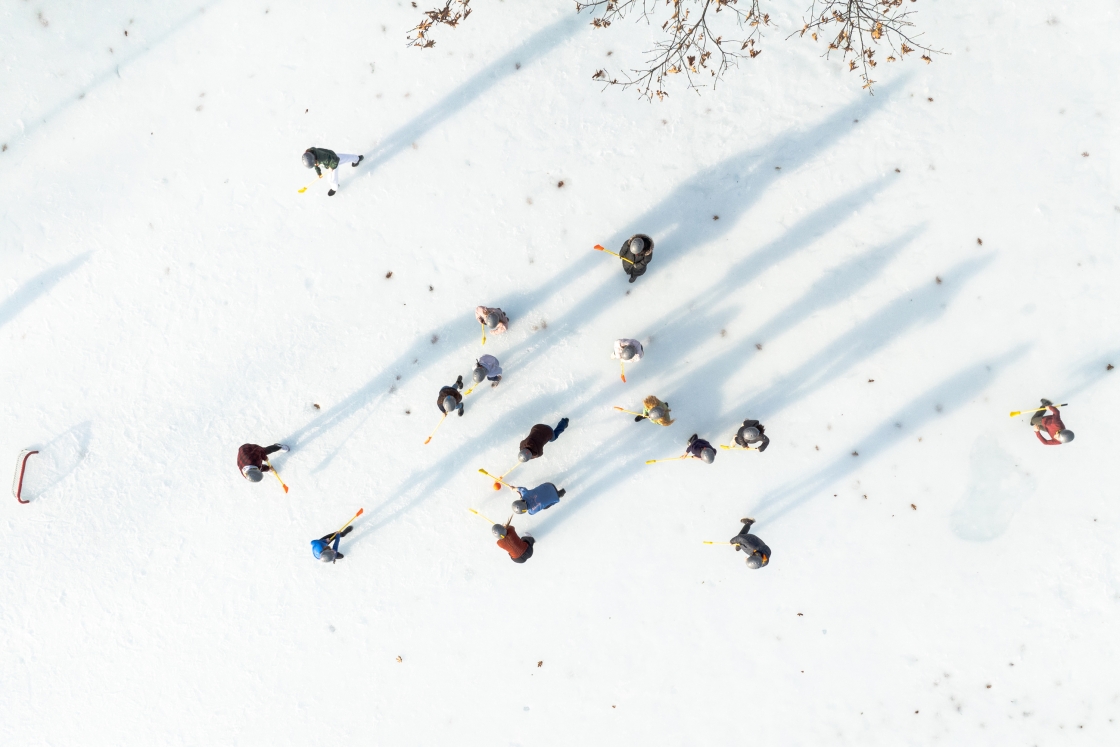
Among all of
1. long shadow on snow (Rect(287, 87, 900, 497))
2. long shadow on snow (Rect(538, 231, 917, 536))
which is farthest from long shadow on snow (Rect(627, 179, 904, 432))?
long shadow on snow (Rect(287, 87, 900, 497))

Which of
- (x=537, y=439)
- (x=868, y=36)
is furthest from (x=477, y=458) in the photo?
(x=868, y=36)

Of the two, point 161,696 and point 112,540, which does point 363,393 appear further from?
point 161,696

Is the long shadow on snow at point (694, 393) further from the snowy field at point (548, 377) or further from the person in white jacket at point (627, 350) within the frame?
the person in white jacket at point (627, 350)

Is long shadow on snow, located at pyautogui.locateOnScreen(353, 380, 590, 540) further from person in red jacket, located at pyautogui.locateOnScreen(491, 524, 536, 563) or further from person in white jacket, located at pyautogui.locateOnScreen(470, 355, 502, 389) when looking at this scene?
person in red jacket, located at pyautogui.locateOnScreen(491, 524, 536, 563)

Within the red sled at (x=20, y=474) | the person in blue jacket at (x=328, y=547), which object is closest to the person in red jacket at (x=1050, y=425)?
the person in blue jacket at (x=328, y=547)

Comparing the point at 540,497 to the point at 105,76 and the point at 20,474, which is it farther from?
the point at 105,76

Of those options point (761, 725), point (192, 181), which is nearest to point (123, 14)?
point (192, 181)
